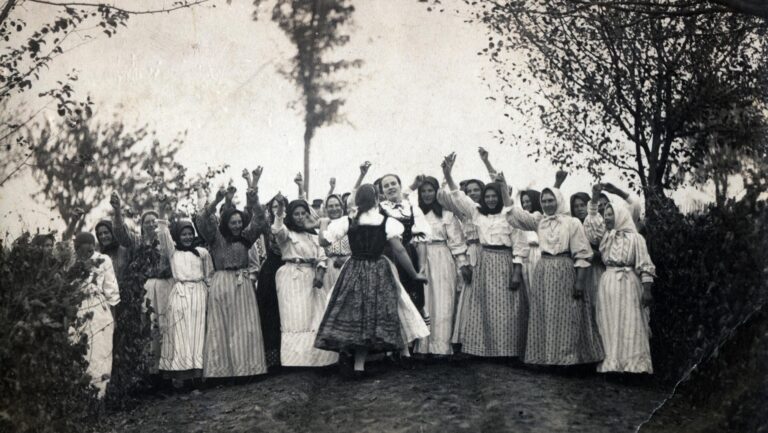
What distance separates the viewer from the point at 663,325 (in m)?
6.29

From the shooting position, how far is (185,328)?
6.91 meters

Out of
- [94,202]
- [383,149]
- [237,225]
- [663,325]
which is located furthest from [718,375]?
[94,202]

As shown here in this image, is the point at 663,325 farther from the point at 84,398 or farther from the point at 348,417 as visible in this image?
the point at 84,398

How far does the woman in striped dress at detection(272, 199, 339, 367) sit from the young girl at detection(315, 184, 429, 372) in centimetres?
63

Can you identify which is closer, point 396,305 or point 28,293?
point 28,293

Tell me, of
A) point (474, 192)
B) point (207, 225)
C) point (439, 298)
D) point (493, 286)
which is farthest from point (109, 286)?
point (474, 192)

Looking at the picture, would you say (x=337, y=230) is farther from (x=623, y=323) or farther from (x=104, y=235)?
(x=623, y=323)

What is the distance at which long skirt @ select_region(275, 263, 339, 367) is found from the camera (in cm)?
689

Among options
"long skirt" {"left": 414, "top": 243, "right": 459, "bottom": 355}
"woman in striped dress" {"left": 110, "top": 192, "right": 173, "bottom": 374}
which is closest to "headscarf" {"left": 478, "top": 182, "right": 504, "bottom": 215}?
"long skirt" {"left": 414, "top": 243, "right": 459, "bottom": 355}

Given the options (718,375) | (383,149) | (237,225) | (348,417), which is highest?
(383,149)

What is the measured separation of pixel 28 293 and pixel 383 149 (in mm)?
3535

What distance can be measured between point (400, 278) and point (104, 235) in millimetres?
2827

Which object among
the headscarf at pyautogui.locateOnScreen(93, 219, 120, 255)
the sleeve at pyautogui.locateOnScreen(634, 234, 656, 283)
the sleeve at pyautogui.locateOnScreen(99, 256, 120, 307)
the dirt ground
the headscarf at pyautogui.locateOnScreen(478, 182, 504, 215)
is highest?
the headscarf at pyautogui.locateOnScreen(478, 182, 504, 215)

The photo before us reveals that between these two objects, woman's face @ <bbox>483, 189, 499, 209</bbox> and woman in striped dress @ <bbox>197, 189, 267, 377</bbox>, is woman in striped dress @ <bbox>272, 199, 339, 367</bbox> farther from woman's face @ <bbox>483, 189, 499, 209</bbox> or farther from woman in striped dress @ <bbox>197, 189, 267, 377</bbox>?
woman's face @ <bbox>483, 189, 499, 209</bbox>
